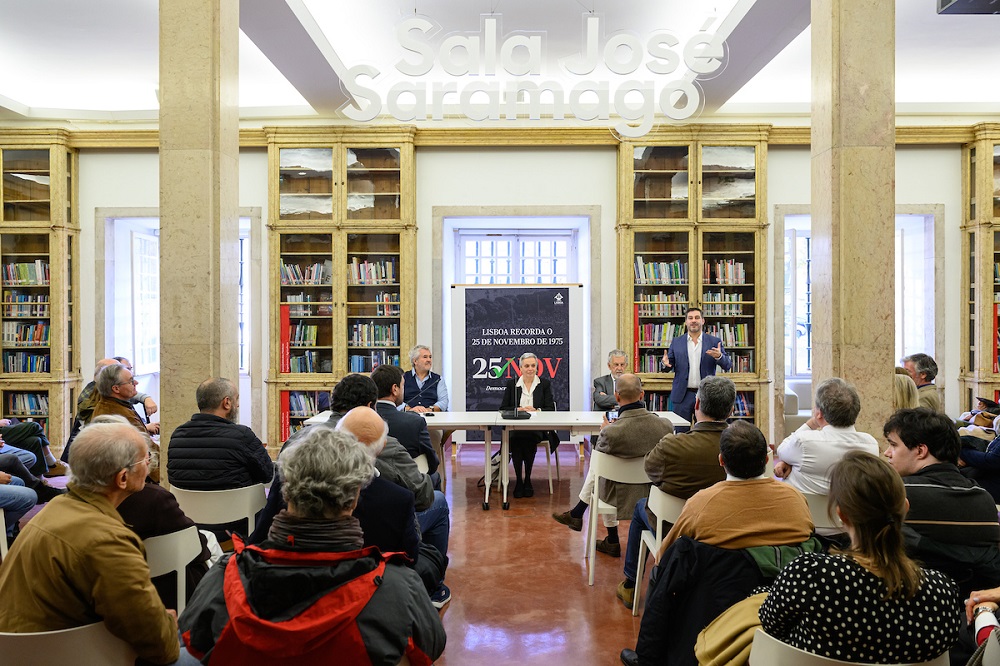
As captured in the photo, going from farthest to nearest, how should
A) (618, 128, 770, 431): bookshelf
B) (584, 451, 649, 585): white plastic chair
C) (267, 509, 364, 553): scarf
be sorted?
(618, 128, 770, 431): bookshelf → (584, 451, 649, 585): white plastic chair → (267, 509, 364, 553): scarf

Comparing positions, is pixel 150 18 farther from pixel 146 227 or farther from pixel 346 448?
pixel 346 448

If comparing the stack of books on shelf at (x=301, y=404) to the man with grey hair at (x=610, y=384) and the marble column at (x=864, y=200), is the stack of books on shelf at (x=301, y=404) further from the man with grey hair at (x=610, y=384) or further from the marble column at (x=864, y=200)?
the marble column at (x=864, y=200)

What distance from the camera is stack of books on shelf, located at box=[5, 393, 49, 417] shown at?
868 cm

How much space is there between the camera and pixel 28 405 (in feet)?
28.5

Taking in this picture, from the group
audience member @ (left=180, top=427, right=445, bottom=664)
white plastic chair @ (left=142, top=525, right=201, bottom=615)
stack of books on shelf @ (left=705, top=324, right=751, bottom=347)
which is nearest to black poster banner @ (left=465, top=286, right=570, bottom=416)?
stack of books on shelf @ (left=705, top=324, right=751, bottom=347)

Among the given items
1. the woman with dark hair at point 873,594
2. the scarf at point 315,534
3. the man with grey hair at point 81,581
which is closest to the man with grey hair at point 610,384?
the woman with dark hair at point 873,594

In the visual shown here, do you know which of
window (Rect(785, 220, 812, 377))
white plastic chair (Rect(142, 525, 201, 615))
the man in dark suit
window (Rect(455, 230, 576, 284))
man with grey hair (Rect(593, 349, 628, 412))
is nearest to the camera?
white plastic chair (Rect(142, 525, 201, 615))

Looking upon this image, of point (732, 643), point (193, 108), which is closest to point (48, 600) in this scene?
point (732, 643)

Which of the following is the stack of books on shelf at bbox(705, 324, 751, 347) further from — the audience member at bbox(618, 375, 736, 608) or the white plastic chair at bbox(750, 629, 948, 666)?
the white plastic chair at bbox(750, 629, 948, 666)

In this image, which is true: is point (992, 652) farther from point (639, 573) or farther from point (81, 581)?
point (81, 581)

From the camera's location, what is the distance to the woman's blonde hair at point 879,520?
1.83 metres

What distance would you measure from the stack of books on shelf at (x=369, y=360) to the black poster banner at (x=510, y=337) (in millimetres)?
916

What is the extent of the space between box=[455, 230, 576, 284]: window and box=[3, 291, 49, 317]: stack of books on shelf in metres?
4.97

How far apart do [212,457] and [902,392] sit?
4111 millimetres
